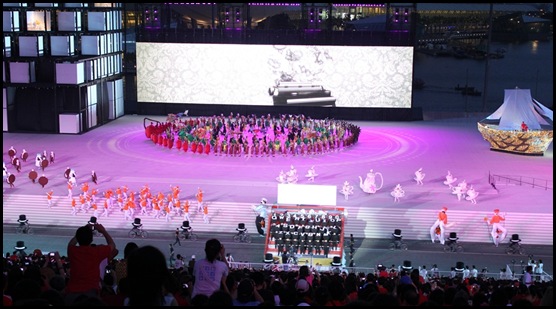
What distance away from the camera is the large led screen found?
43031mm

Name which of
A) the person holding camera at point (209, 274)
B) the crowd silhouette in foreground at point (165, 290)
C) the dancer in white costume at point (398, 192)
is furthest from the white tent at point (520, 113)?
the person holding camera at point (209, 274)

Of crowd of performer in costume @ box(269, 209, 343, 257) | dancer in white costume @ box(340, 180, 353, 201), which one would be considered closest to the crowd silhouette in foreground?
crowd of performer in costume @ box(269, 209, 343, 257)

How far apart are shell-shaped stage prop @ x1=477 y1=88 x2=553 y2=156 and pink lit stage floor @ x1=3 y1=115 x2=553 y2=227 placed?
529mm

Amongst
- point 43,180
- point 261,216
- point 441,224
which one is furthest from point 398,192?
point 43,180

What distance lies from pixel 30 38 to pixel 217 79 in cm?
1008

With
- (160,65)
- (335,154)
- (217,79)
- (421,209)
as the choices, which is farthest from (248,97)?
(421,209)

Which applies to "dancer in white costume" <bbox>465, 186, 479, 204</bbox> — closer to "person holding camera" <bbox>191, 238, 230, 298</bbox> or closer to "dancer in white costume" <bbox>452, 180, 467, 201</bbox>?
"dancer in white costume" <bbox>452, 180, 467, 201</bbox>

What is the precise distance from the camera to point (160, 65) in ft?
144

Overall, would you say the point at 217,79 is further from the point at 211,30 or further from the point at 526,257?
the point at 526,257

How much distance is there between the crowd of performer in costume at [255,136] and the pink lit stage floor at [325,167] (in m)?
0.46

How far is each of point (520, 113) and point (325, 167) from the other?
9.53 metres

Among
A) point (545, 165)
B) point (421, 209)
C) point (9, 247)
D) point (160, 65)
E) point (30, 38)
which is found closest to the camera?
point (9, 247)

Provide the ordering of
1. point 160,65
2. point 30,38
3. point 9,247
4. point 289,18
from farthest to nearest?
point 289,18, point 160,65, point 30,38, point 9,247

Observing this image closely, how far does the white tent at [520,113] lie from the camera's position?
115ft
